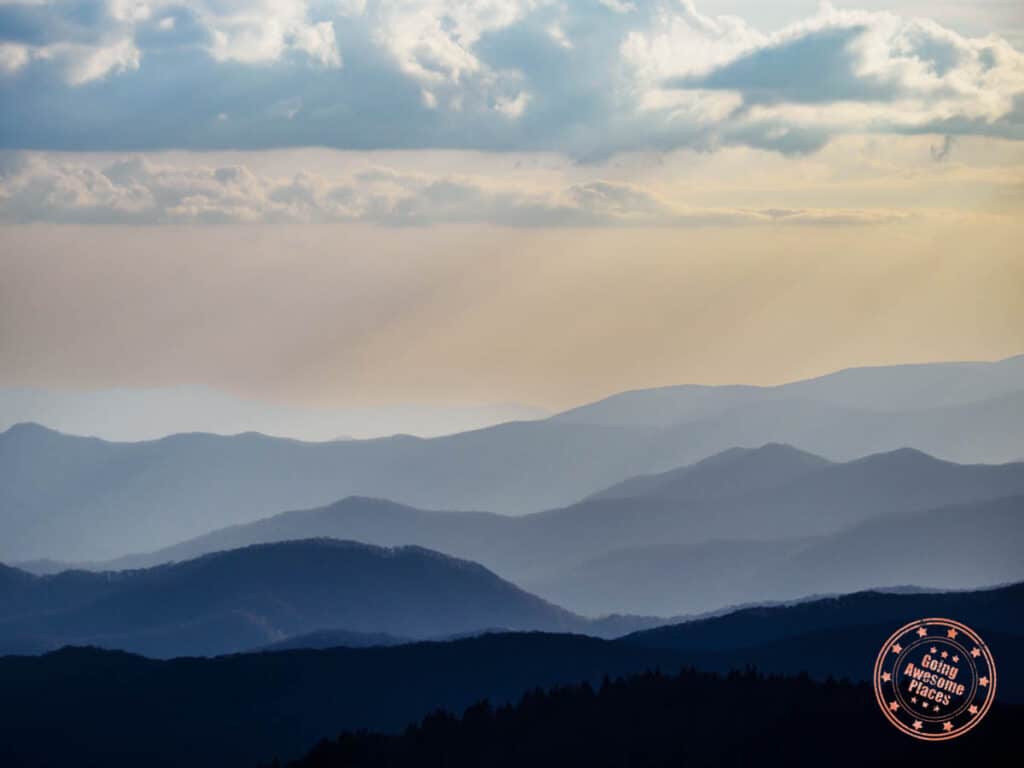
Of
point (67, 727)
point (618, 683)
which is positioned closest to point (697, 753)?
point (618, 683)

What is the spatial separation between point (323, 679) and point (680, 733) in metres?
34.1

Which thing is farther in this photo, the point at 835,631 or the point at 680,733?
the point at 835,631

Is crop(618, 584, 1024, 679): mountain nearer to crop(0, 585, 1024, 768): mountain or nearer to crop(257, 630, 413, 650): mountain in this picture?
crop(0, 585, 1024, 768): mountain

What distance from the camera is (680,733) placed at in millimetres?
63812

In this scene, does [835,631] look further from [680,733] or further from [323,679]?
[680,733]

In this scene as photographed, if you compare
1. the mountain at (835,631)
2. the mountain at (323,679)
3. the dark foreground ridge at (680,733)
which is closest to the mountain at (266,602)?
the mountain at (323,679)

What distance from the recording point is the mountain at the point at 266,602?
487ft

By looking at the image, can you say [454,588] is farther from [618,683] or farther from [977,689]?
[977,689]

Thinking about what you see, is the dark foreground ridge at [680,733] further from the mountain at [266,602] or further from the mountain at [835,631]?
the mountain at [266,602]

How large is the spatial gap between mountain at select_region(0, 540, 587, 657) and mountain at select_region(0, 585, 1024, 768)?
47.4 meters

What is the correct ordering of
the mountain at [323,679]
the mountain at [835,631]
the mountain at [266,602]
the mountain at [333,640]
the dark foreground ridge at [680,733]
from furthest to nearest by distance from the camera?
1. the mountain at [266,602]
2. the mountain at [333,640]
3. the mountain at [323,679]
4. the mountain at [835,631]
5. the dark foreground ridge at [680,733]

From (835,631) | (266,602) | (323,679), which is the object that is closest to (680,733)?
(835,631)

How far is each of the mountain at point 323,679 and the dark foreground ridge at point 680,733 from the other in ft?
44.5

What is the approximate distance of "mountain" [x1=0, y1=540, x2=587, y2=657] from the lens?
148500 mm
